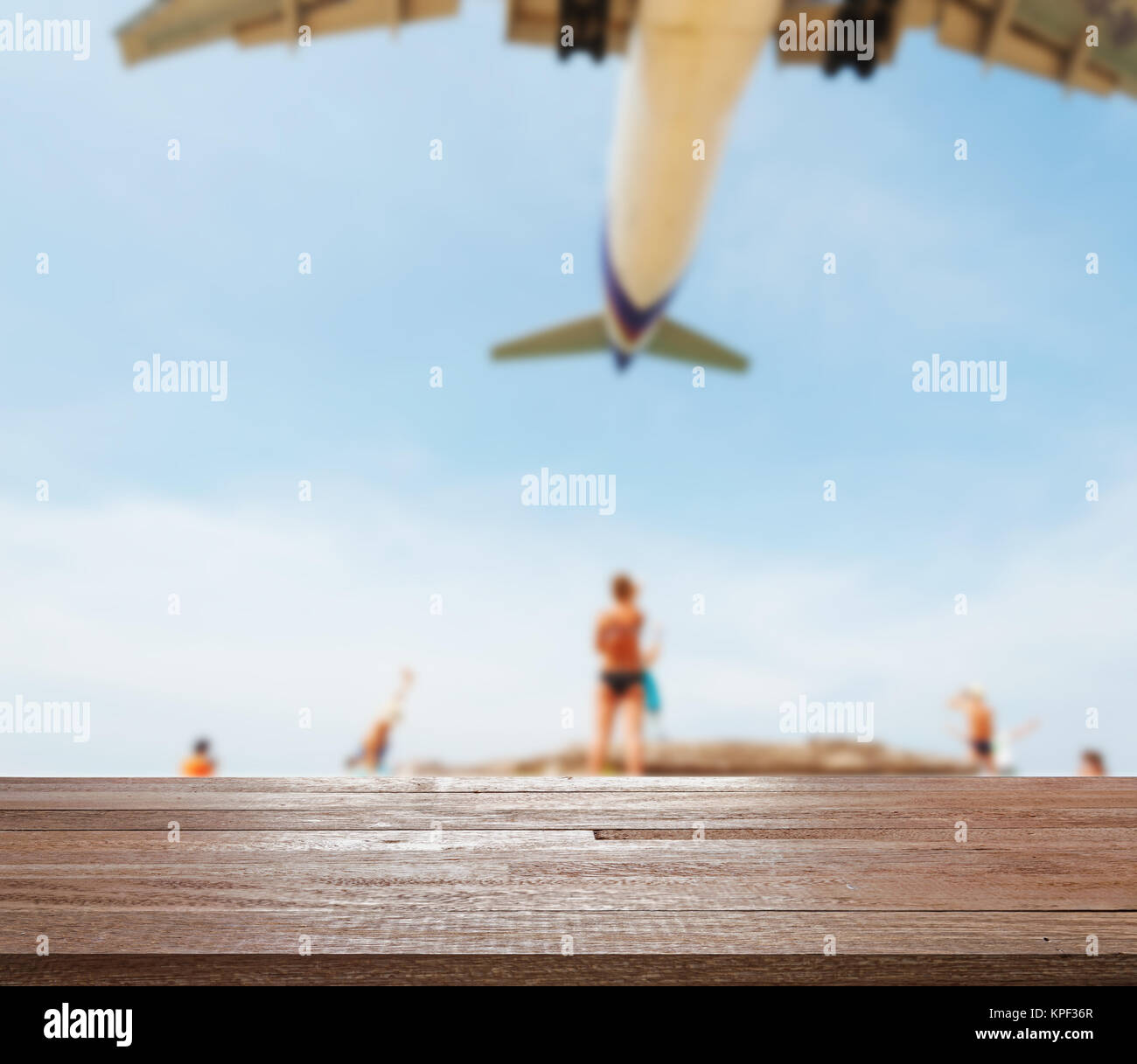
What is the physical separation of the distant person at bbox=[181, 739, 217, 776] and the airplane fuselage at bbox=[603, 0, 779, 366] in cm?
461

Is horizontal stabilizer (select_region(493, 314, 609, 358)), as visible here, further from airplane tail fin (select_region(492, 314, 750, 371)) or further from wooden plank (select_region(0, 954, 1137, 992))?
wooden plank (select_region(0, 954, 1137, 992))

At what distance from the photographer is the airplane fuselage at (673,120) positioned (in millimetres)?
5336

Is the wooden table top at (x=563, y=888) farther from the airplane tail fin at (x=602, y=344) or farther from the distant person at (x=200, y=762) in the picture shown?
the airplane tail fin at (x=602, y=344)

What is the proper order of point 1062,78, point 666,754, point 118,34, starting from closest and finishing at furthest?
point 666,754
point 118,34
point 1062,78

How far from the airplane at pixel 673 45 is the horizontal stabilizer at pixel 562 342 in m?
2.02

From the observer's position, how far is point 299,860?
1.13m

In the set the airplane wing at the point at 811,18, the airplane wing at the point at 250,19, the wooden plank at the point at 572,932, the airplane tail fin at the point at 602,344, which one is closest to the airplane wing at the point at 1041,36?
the airplane wing at the point at 811,18

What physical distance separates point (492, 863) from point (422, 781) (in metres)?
0.78

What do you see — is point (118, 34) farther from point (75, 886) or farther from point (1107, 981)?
point (1107, 981)

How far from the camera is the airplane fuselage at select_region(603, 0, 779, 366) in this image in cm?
534

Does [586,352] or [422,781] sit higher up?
[586,352]

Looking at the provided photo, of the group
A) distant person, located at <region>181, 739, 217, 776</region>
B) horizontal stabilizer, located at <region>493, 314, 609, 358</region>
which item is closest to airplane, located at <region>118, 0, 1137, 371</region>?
horizontal stabilizer, located at <region>493, 314, 609, 358</region>

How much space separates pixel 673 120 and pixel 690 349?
18.5ft
